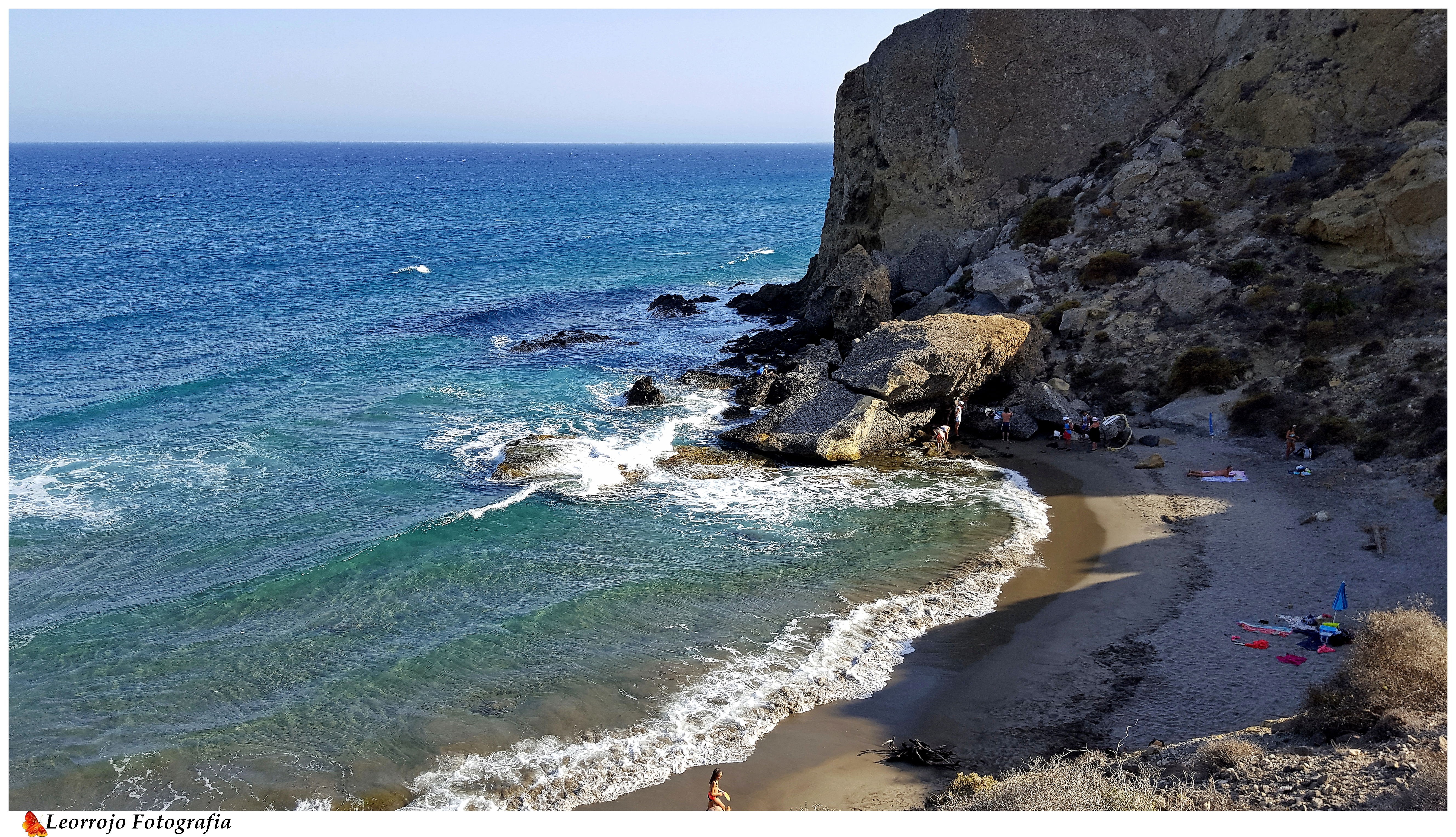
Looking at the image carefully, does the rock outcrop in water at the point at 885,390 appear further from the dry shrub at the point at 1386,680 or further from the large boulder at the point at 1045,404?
the dry shrub at the point at 1386,680

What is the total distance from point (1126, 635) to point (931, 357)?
1111 centimetres

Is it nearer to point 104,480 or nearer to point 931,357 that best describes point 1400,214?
point 931,357

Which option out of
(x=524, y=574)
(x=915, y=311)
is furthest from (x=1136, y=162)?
(x=524, y=574)

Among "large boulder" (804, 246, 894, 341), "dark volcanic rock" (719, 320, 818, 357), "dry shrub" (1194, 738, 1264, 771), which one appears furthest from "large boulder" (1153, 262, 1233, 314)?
"dry shrub" (1194, 738, 1264, 771)

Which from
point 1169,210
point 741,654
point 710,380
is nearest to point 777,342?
point 710,380

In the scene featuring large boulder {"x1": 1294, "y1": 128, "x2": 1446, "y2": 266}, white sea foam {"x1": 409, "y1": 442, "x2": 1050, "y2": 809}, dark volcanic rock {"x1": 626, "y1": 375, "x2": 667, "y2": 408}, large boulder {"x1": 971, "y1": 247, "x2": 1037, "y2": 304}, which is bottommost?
white sea foam {"x1": 409, "y1": 442, "x2": 1050, "y2": 809}

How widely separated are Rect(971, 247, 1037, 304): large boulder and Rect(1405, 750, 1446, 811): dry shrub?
77.8 feet

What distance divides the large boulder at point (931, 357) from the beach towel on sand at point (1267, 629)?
37.0 ft

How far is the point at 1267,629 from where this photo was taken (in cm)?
1503

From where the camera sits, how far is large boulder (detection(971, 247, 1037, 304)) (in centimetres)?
3186

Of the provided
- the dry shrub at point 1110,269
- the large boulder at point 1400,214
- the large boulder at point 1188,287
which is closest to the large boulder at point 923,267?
the dry shrub at point 1110,269

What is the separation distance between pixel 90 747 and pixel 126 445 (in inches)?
595

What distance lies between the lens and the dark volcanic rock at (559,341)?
38.2 metres

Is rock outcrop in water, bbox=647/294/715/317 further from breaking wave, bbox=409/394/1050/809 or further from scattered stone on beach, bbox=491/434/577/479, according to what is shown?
scattered stone on beach, bbox=491/434/577/479
